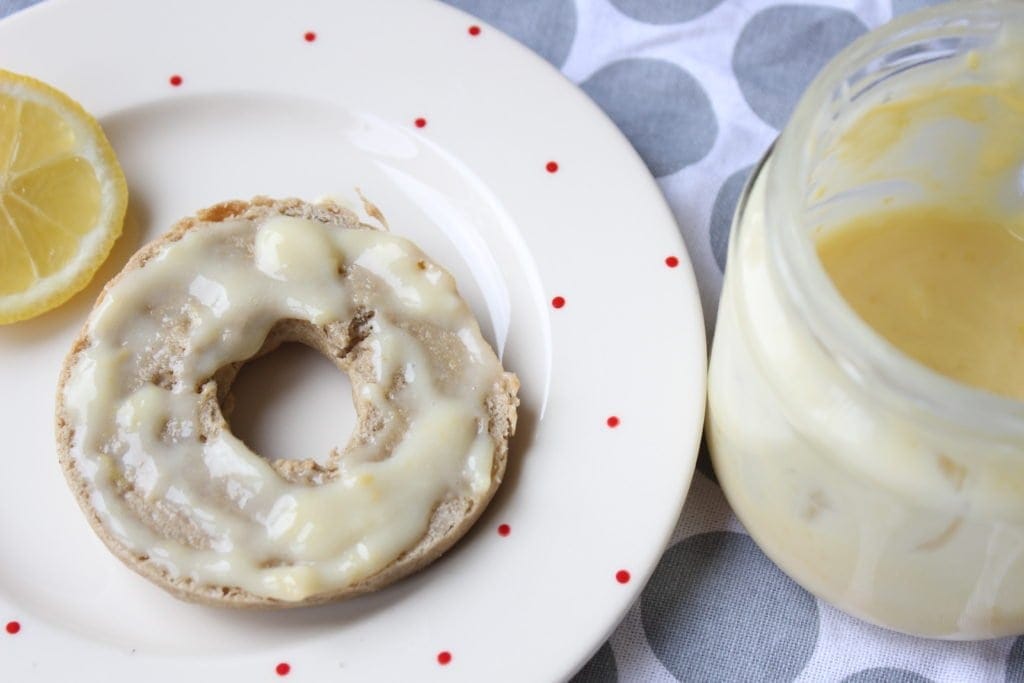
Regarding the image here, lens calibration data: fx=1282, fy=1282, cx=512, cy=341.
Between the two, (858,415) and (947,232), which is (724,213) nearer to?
(947,232)

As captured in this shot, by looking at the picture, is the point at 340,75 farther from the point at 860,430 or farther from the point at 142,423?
the point at 860,430

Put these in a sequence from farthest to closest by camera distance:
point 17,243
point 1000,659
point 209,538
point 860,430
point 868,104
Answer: point 17,243 < point 1000,659 < point 209,538 < point 868,104 < point 860,430

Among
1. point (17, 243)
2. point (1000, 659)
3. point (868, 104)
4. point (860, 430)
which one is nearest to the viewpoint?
point (860, 430)

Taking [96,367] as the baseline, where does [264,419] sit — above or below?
below

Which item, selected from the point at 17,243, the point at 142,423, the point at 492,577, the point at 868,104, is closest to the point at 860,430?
the point at 868,104

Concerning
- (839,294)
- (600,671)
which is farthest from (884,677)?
(839,294)

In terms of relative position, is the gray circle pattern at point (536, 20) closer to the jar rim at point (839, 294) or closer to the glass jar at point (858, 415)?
the glass jar at point (858, 415)

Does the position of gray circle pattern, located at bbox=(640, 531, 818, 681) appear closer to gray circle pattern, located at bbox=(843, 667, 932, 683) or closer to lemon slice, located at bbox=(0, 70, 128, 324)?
gray circle pattern, located at bbox=(843, 667, 932, 683)
